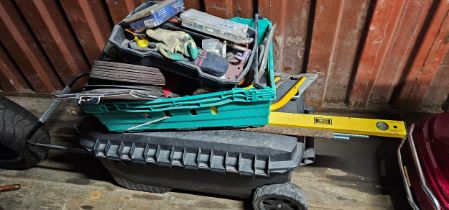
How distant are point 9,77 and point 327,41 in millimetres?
2388

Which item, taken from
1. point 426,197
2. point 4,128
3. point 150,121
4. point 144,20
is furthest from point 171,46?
point 426,197

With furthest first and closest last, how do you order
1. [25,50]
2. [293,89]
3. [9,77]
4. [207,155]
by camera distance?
[9,77]
[25,50]
[293,89]
[207,155]

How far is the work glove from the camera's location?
51.2 inches

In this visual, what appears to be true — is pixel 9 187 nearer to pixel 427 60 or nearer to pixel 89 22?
pixel 89 22

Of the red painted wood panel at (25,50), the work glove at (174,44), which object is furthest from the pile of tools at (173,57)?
the red painted wood panel at (25,50)

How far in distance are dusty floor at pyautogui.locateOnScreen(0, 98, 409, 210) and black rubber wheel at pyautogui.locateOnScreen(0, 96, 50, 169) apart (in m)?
0.11

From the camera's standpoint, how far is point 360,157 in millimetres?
1970

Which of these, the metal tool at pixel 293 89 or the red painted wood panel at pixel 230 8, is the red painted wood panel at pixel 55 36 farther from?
the metal tool at pixel 293 89

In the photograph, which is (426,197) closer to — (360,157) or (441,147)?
(441,147)

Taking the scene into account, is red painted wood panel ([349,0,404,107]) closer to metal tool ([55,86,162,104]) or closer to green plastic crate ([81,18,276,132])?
green plastic crate ([81,18,276,132])

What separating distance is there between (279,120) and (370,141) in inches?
37.6

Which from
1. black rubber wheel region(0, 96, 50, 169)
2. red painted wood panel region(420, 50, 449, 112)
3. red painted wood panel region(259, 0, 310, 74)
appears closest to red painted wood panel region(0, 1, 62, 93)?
black rubber wheel region(0, 96, 50, 169)

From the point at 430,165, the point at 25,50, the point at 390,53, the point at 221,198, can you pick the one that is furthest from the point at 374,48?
the point at 25,50

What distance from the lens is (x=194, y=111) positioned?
1.39 meters
